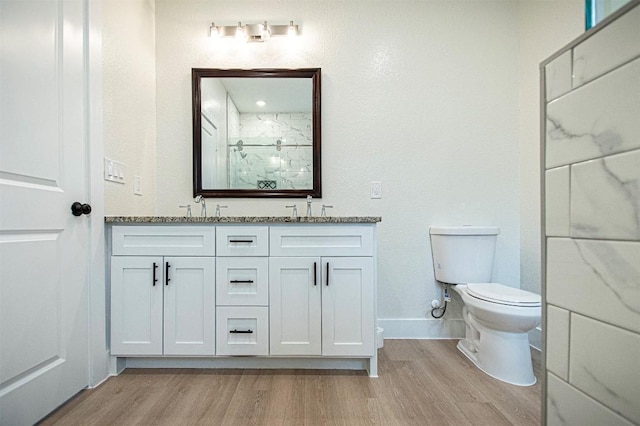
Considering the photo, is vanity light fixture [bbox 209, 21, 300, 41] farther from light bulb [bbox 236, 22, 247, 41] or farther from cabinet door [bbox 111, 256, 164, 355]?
cabinet door [bbox 111, 256, 164, 355]

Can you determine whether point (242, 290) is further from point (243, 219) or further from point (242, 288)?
point (243, 219)

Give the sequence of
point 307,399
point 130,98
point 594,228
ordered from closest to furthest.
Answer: point 594,228
point 307,399
point 130,98

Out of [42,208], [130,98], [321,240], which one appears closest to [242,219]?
[321,240]

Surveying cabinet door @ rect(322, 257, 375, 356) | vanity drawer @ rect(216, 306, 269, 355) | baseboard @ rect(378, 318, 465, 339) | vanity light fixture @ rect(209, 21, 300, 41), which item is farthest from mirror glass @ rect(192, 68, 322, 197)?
baseboard @ rect(378, 318, 465, 339)

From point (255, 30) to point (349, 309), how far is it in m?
1.90

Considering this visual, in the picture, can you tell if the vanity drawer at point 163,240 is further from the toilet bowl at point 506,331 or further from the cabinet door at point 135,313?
the toilet bowl at point 506,331

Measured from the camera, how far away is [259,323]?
1.58m

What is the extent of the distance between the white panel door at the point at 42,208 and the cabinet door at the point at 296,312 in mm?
880

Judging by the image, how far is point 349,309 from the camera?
1574mm

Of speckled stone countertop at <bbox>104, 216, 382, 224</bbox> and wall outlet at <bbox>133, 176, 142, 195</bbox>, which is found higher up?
wall outlet at <bbox>133, 176, 142, 195</bbox>

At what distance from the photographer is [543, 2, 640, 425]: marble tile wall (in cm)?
38

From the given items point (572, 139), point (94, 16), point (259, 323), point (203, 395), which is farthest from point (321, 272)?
point (94, 16)

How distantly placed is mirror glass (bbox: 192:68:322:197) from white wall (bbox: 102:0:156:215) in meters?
0.29

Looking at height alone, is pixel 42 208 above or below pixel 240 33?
below
